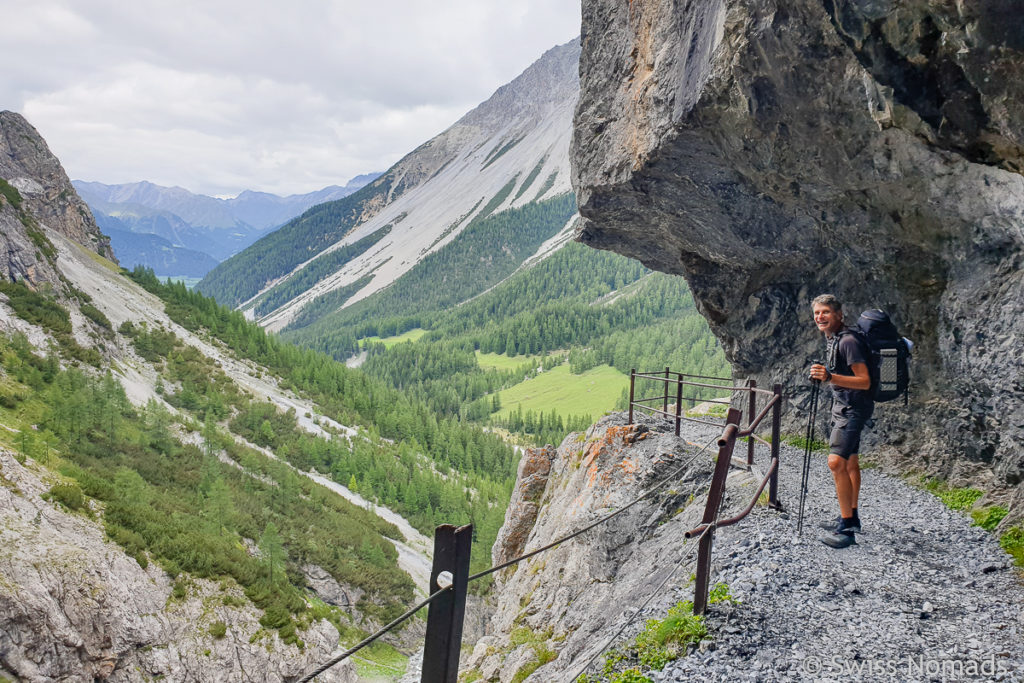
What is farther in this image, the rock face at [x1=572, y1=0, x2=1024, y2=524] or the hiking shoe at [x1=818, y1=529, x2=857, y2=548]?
the hiking shoe at [x1=818, y1=529, x2=857, y2=548]

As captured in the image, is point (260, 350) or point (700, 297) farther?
point (260, 350)

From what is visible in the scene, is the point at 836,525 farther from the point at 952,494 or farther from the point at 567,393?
the point at 567,393

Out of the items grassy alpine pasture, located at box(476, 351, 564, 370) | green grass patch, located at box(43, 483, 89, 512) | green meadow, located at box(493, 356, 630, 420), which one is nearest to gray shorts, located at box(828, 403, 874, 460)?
green grass patch, located at box(43, 483, 89, 512)

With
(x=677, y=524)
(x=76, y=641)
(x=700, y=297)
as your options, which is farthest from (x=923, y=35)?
(x=76, y=641)

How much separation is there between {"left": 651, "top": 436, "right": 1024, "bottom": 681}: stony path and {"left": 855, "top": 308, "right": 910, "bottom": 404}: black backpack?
7.21ft

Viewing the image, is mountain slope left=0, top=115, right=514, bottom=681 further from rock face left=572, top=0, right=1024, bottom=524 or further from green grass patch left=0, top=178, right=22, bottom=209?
rock face left=572, top=0, right=1024, bottom=524

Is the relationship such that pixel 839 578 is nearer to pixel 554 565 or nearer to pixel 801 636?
pixel 801 636

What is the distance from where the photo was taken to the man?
7.39 m

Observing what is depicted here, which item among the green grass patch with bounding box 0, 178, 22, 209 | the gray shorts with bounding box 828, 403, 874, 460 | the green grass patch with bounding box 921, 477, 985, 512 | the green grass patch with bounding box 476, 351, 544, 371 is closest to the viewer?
the gray shorts with bounding box 828, 403, 874, 460

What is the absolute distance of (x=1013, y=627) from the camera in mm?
6043

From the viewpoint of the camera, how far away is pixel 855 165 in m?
10.4

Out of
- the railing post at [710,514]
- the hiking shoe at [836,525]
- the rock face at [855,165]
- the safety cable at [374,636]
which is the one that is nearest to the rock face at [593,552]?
the railing post at [710,514]

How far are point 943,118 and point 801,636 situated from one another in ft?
20.7

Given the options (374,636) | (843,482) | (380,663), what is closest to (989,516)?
(843,482)
